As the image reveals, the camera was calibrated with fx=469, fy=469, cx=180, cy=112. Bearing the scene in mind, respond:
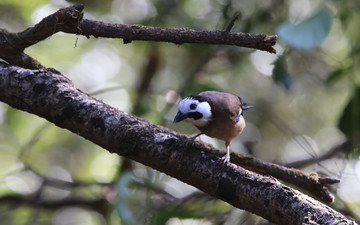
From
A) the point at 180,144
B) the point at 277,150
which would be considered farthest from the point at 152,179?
the point at 277,150

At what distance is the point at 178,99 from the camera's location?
3814mm

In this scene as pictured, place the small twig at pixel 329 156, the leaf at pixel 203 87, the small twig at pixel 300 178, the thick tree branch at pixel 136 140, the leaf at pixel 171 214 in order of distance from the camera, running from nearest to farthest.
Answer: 1. the thick tree branch at pixel 136 140
2. the small twig at pixel 300 178
3. the leaf at pixel 171 214
4. the leaf at pixel 203 87
5. the small twig at pixel 329 156

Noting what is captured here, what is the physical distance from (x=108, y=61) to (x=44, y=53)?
0.77 metres

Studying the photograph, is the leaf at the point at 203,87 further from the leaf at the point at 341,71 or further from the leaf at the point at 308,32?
the leaf at the point at 341,71

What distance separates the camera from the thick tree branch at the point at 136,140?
193 cm

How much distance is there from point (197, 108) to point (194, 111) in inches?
1.2

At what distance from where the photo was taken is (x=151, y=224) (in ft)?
9.52

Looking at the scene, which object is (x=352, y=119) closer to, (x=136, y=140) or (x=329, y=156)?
(x=329, y=156)

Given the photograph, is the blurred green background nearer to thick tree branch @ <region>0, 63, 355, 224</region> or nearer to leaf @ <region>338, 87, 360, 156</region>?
leaf @ <region>338, 87, 360, 156</region>

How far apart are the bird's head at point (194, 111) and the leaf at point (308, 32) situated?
596mm

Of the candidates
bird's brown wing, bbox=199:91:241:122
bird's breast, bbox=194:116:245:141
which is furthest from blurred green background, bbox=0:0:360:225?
bird's breast, bbox=194:116:245:141

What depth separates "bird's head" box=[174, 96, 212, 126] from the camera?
2701 mm

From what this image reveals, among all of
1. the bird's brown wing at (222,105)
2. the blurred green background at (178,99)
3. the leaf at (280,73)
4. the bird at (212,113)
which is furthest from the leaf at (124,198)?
the leaf at (280,73)

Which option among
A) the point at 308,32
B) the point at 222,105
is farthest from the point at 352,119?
the point at 222,105
